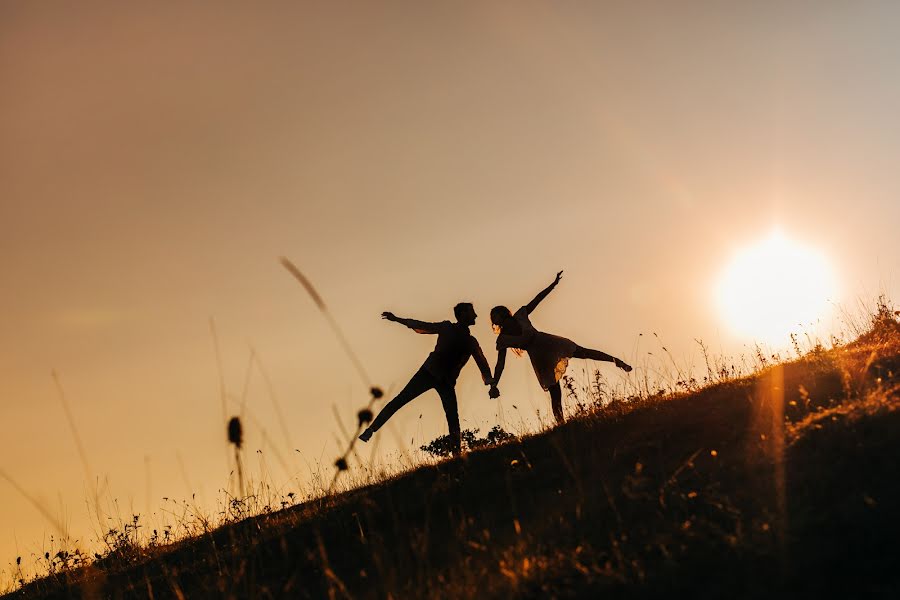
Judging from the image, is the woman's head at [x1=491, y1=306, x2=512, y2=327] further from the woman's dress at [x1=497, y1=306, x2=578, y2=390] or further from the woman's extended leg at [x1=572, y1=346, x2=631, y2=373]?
the woman's extended leg at [x1=572, y1=346, x2=631, y2=373]

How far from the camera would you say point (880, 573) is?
15.6ft

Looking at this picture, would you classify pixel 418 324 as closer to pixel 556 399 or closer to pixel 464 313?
pixel 464 313

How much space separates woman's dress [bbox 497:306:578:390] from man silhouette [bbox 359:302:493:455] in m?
0.64

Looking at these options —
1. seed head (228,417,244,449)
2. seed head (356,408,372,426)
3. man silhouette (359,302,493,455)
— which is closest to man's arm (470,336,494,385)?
man silhouette (359,302,493,455)

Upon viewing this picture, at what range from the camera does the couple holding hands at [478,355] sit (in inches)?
514

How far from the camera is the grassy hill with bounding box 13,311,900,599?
5215 millimetres

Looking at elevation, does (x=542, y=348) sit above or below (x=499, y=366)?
above

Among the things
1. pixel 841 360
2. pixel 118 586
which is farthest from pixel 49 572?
pixel 841 360

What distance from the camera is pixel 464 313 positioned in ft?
44.0

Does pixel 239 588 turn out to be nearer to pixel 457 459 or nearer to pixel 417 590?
pixel 417 590

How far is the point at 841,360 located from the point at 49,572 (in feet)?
37.7

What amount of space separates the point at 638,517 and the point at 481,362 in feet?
22.9

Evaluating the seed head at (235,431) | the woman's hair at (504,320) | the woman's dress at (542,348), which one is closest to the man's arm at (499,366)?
the woman's dress at (542,348)

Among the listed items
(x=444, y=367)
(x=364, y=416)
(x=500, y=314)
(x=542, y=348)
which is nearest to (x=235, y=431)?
(x=364, y=416)
